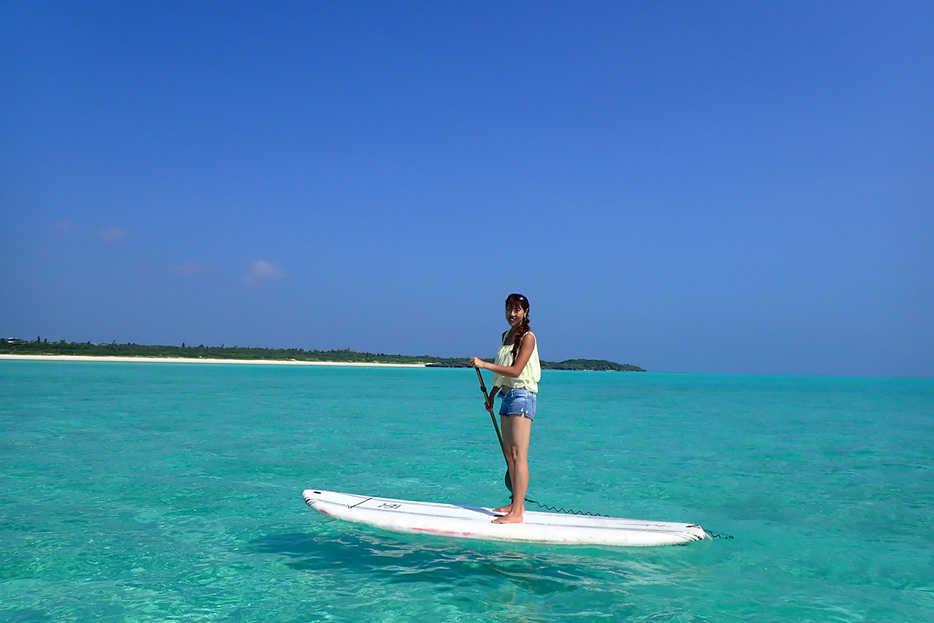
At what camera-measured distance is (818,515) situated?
31.0 ft

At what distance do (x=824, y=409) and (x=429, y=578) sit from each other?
33.8 m

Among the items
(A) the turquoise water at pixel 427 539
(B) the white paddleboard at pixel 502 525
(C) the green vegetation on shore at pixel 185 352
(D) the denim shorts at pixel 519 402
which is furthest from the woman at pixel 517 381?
(C) the green vegetation on shore at pixel 185 352

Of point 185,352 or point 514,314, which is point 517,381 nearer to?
point 514,314

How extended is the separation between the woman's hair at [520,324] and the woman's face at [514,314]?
2 centimetres

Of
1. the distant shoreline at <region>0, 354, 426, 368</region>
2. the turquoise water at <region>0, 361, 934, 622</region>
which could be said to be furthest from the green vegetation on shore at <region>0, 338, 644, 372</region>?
the turquoise water at <region>0, 361, 934, 622</region>

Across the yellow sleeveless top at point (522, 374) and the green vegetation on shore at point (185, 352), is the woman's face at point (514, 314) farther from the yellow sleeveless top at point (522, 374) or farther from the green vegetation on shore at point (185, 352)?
the green vegetation on shore at point (185, 352)

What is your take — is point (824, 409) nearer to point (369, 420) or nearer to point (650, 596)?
point (369, 420)

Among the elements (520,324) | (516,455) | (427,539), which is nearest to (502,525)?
(516,455)

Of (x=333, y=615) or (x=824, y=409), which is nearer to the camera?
(x=333, y=615)

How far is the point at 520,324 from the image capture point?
21.1ft

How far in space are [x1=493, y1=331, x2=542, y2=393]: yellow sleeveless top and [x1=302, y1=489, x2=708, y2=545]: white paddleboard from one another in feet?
4.89

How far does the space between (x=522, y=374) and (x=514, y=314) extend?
61 cm

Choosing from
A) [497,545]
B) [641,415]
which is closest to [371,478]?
→ [497,545]

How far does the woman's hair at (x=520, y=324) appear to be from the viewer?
638 cm
